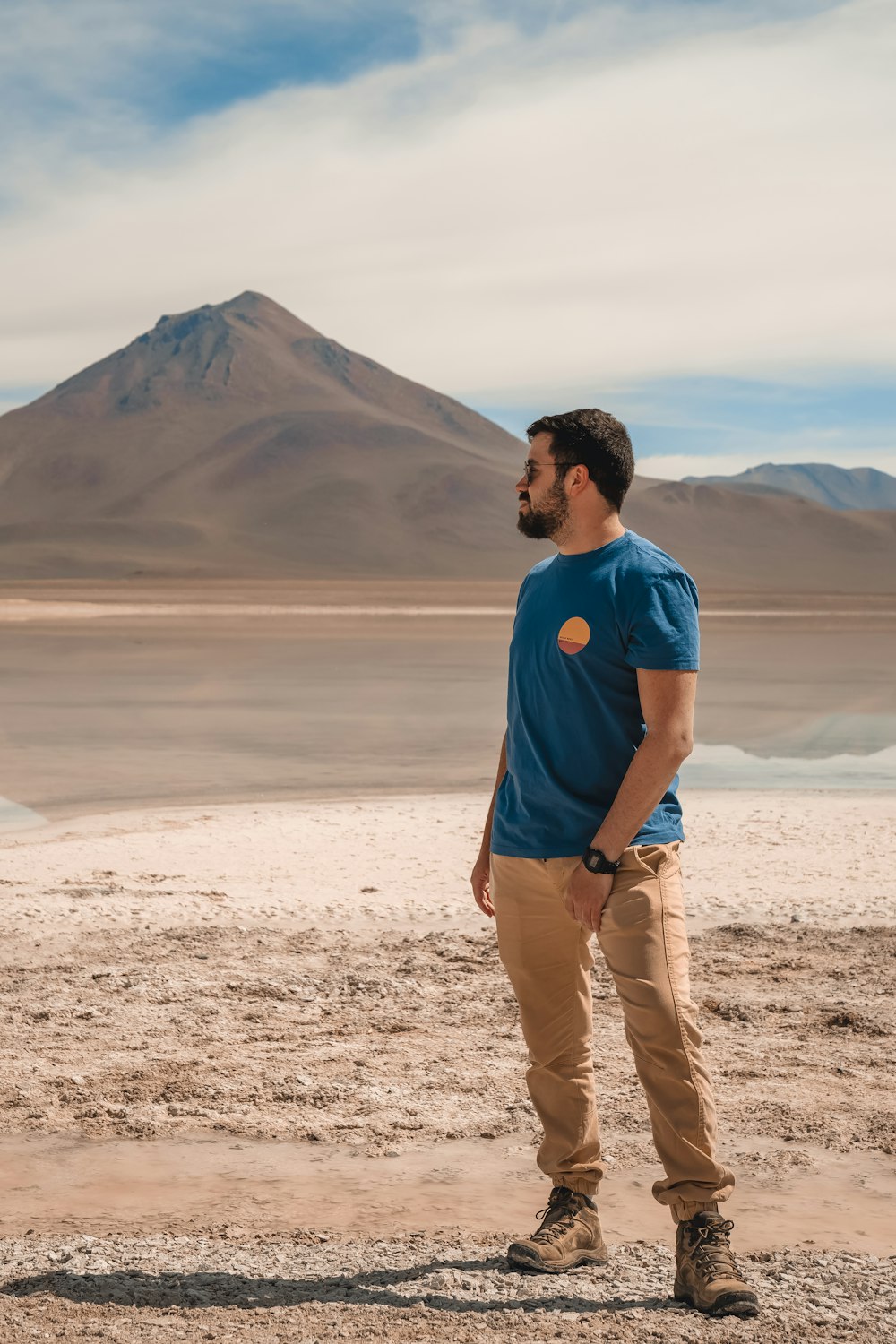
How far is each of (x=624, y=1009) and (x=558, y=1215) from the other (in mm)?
494

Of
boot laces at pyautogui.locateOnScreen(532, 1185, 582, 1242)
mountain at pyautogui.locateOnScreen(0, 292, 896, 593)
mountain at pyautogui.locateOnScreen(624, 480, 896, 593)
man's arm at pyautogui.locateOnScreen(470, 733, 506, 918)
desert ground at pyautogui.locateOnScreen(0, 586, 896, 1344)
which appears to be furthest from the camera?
mountain at pyautogui.locateOnScreen(624, 480, 896, 593)

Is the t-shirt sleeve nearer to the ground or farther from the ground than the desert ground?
farther from the ground

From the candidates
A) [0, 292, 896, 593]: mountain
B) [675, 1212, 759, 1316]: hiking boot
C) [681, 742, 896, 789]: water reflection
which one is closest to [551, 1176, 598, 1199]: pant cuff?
[675, 1212, 759, 1316]: hiking boot

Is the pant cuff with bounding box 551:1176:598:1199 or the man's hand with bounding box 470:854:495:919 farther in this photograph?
the man's hand with bounding box 470:854:495:919

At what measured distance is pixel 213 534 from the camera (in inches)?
5581

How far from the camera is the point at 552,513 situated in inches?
123

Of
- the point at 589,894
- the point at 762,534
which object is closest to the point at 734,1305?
the point at 589,894

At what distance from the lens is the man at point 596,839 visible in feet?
9.66

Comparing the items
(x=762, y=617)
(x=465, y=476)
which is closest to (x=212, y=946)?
(x=762, y=617)

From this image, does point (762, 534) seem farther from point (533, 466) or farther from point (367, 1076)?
point (533, 466)

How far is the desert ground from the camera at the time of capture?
3.03 metres

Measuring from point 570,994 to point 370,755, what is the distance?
9527 mm

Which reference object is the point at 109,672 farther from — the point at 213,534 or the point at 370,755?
the point at 213,534

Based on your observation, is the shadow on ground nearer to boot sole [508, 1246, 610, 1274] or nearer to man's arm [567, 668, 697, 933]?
boot sole [508, 1246, 610, 1274]
